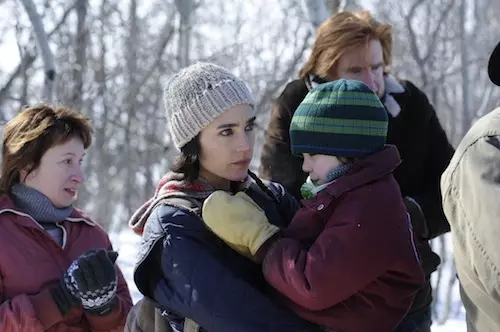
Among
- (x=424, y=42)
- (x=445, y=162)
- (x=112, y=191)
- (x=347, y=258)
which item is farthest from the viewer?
(x=112, y=191)

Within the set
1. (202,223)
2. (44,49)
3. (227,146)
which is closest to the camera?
(202,223)

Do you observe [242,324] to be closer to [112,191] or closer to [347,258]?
[347,258]

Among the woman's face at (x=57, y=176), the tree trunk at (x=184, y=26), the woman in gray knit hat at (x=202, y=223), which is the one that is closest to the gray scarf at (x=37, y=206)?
the woman's face at (x=57, y=176)

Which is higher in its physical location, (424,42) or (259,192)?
(259,192)

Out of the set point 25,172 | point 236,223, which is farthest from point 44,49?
point 236,223

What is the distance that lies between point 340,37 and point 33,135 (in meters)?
1.35

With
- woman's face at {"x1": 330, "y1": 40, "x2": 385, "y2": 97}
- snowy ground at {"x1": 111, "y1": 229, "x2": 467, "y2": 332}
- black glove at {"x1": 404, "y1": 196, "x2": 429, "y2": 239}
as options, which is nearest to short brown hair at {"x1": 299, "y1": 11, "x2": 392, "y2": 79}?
woman's face at {"x1": 330, "y1": 40, "x2": 385, "y2": 97}

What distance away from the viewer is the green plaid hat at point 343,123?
2.06m

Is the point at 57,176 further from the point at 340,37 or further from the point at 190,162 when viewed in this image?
A: the point at 340,37

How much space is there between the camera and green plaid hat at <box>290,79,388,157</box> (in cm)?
206

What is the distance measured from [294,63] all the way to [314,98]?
9.86 meters

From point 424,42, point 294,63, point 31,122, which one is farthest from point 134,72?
point 31,122

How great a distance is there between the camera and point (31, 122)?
297 cm

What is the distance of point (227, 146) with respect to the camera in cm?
230
